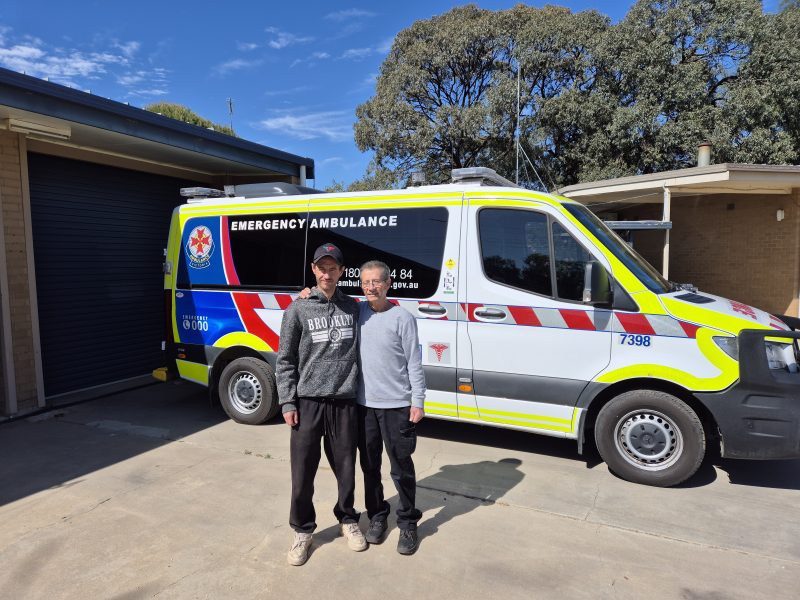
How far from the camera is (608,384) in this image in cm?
416

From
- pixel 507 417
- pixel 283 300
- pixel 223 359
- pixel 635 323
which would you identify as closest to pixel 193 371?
pixel 223 359

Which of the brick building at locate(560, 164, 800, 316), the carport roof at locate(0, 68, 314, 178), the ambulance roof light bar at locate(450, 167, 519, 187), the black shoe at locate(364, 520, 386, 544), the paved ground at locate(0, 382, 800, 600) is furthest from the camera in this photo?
the brick building at locate(560, 164, 800, 316)

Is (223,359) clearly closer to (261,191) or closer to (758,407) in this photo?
(261,191)

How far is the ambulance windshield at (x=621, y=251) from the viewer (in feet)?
13.8

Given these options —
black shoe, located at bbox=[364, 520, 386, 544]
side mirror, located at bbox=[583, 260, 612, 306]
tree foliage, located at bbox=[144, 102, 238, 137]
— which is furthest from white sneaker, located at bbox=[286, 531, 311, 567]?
tree foliage, located at bbox=[144, 102, 238, 137]

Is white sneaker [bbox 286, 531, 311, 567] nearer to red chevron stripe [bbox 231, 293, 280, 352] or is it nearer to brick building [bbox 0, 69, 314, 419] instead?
red chevron stripe [bbox 231, 293, 280, 352]

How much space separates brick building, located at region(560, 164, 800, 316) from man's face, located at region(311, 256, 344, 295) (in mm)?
7928

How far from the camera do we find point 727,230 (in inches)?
444

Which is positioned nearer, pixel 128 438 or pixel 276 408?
pixel 128 438

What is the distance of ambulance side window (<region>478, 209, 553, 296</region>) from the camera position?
4.37 m

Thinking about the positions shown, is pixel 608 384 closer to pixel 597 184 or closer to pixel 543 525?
pixel 543 525

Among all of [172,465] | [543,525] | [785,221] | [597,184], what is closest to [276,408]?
[172,465]

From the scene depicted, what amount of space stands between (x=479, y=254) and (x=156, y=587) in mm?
3338

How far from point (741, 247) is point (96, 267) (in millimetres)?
12237
